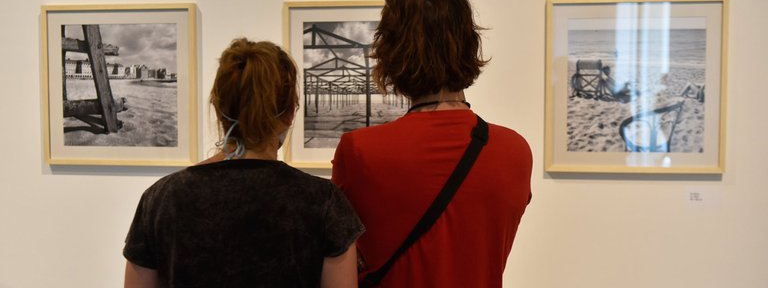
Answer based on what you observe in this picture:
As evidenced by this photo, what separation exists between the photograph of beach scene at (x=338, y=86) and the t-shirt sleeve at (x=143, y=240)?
0.94m

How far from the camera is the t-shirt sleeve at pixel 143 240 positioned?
0.92m

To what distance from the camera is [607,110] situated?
1776 mm

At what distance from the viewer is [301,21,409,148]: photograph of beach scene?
5.99ft

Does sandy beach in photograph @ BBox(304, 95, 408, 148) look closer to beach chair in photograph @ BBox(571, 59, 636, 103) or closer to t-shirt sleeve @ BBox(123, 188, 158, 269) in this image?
beach chair in photograph @ BBox(571, 59, 636, 103)

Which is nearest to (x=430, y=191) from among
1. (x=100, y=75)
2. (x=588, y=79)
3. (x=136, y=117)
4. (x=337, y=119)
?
(x=337, y=119)

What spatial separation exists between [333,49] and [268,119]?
98 centimetres

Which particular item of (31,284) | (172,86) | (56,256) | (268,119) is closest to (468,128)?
(268,119)

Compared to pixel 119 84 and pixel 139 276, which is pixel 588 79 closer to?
pixel 139 276

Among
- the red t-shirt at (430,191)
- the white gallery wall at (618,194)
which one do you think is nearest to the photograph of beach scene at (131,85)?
the white gallery wall at (618,194)

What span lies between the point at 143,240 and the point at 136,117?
1.13m

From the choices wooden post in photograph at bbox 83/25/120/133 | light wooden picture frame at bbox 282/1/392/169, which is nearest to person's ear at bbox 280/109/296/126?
light wooden picture frame at bbox 282/1/392/169

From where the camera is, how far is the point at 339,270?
946 mm

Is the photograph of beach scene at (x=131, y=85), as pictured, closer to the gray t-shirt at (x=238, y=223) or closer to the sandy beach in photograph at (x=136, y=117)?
the sandy beach in photograph at (x=136, y=117)

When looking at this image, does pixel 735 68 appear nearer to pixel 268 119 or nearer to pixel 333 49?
pixel 333 49
